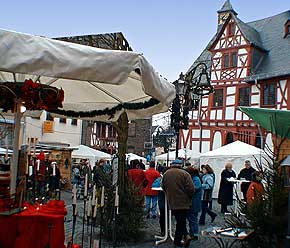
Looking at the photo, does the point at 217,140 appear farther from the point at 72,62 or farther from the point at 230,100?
the point at 72,62

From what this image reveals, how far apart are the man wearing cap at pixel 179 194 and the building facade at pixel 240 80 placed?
19610 millimetres

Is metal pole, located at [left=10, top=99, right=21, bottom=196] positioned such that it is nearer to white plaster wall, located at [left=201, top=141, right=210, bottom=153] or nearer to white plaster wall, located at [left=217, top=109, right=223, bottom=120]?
white plaster wall, located at [left=217, top=109, right=223, bottom=120]

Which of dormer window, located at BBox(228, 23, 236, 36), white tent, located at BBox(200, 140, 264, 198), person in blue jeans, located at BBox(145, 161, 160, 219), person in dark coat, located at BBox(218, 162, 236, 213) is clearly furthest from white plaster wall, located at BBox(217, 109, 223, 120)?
person in blue jeans, located at BBox(145, 161, 160, 219)

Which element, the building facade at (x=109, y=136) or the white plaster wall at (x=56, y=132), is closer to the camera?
the white plaster wall at (x=56, y=132)

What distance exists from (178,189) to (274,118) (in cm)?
204

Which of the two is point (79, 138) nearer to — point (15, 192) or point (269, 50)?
point (269, 50)

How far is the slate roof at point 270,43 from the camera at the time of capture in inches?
1064

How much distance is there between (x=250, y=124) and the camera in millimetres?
27109

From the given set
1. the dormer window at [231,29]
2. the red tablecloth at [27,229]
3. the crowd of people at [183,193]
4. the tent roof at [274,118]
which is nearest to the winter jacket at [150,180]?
the crowd of people at [183,193]

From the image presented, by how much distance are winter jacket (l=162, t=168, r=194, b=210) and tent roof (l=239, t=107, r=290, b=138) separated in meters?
1.67

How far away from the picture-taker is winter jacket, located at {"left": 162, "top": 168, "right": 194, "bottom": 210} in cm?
759

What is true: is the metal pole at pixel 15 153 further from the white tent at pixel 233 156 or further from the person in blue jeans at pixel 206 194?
the white tent at pixel 233 156

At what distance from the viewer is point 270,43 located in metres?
29.8

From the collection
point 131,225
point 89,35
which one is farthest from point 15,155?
point 131,225
